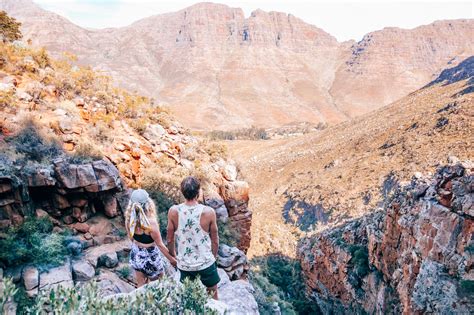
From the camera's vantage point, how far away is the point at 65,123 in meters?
8.20

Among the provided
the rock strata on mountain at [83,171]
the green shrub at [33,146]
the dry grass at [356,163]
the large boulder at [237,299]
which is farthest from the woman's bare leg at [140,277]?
the dry grass at [356,163]

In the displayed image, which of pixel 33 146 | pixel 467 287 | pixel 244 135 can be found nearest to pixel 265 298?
pixel 467 287

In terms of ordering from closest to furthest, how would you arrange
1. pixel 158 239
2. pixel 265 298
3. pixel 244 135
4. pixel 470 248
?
pixel 158 239 → pixel 470 248 → pixel 265 298 → pixel 244 135

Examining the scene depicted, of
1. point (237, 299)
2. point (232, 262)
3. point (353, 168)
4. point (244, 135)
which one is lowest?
point (244, 135)

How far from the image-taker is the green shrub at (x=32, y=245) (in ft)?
17.7

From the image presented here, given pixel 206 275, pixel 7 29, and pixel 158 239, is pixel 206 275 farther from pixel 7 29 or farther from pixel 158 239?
pixel 7 29

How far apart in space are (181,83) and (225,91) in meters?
16.4

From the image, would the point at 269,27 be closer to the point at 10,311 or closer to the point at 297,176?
the point at 297,176

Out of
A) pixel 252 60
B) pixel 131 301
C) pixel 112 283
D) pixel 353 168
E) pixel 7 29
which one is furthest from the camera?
pixel 252 60

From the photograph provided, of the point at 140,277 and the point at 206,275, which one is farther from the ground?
the point at 206,275

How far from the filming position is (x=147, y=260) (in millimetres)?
4445

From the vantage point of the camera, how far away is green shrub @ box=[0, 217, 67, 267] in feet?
17.7

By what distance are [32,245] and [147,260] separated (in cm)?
247

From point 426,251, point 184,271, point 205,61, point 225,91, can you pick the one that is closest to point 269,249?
point 426,251
